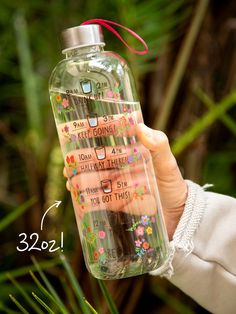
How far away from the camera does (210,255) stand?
88 centimetres

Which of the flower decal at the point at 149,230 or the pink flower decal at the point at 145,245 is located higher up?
the flower decal at the point at 149,230

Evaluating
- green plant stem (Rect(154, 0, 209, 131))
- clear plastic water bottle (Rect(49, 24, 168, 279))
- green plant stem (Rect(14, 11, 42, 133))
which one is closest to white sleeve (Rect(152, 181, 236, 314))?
clear plastic water bottle (Rect(49, 24, 168, 279))

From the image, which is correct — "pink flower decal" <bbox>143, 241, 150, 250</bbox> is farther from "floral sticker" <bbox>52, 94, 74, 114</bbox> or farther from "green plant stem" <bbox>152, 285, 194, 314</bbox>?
"green plant stem" <bbox>152, 285, 194, 314</bbox>

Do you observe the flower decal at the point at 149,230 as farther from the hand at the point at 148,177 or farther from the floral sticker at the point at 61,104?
the floral sticker at the point at 61,104

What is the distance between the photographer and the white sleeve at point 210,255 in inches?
34.6

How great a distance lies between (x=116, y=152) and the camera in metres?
0.73

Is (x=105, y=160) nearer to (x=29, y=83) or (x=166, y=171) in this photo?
(x=166, y=171)

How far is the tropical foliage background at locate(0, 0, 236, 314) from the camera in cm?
127

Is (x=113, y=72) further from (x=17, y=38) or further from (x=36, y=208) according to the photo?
(x=17, y=38)

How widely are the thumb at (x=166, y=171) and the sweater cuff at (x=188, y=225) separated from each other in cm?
2

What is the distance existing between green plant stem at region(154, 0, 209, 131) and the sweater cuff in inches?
16.4

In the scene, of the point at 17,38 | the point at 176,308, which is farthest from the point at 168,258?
the point at 17,38

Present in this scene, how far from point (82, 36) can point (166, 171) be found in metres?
0.24

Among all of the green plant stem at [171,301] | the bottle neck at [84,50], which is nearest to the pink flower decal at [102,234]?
the bottle neck at [84,50]
